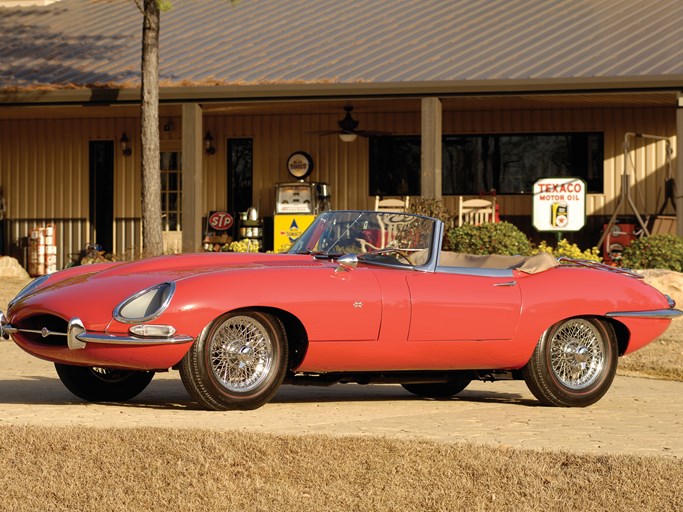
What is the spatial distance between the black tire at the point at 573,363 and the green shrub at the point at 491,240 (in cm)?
852

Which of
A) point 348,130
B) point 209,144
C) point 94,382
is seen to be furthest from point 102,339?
point 209,144

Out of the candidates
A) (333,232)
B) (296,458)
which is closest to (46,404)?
(333,232)

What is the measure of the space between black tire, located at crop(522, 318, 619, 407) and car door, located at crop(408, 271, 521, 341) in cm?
37

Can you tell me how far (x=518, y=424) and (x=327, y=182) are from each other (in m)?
16.1

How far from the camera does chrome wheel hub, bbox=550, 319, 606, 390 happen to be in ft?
29.6

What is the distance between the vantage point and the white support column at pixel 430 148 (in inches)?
773

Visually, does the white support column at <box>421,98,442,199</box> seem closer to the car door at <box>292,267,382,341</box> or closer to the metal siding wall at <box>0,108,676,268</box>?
the metal siding wall at <box>0,108,676,268</box>

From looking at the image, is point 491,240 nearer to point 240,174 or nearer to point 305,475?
point 240,174

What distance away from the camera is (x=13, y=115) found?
969 inches

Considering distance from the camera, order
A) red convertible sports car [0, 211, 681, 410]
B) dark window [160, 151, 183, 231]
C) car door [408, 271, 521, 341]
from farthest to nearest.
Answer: dark window [160, 151, 183, 231]
car door [408, 271, 521, 341]
red convertible sports car [0, 211, 681, 410]

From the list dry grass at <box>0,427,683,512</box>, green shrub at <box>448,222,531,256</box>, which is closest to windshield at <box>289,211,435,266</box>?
dry grass at <box>0,427,683,512</box>

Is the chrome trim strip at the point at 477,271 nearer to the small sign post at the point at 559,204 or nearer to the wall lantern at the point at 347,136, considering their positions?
the small sign post at the point at 559,204

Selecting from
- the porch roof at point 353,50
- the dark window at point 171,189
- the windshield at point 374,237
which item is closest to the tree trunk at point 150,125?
the porch roof at point 353,50

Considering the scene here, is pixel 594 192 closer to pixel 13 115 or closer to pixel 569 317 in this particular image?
pixel 13 115
